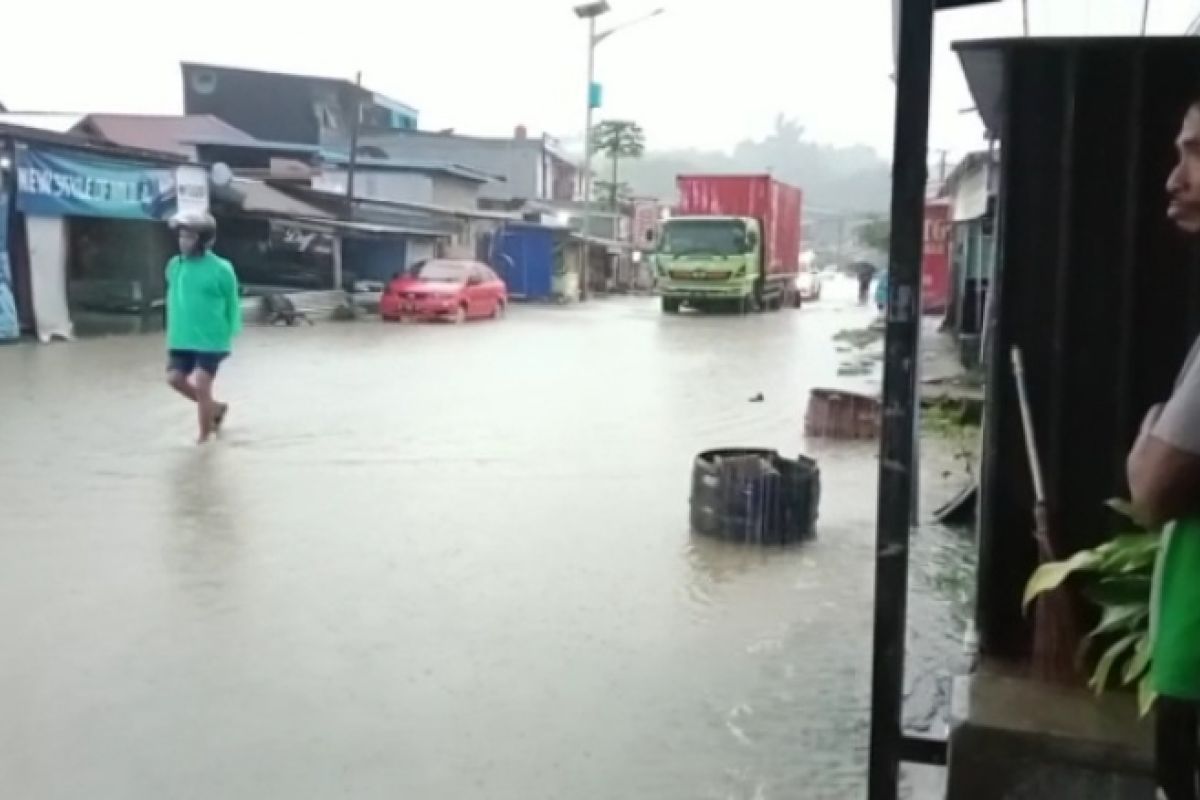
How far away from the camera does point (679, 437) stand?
11.3 m

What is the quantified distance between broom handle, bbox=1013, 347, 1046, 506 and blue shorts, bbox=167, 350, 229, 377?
7565mm

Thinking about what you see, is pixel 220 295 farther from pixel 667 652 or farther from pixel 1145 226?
pixel 1145 226

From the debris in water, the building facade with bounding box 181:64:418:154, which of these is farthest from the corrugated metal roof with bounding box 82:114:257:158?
the debris in water

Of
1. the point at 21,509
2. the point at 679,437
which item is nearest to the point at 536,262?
the point at 679,437

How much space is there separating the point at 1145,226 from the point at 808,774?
185 cm

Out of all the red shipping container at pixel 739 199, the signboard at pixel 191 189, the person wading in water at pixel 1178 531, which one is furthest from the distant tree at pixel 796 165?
the person wading in water at pixel 1178 531

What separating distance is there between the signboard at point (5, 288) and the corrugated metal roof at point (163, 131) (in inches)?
643

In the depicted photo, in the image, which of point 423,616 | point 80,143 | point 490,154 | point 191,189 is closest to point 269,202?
point 191,189

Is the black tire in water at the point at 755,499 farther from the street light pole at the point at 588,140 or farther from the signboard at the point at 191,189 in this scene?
the street light pole at the point at 588,140

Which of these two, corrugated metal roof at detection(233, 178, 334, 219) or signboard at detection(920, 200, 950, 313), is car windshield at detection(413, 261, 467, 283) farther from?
signboard at detection(920, 200, 950, 313)

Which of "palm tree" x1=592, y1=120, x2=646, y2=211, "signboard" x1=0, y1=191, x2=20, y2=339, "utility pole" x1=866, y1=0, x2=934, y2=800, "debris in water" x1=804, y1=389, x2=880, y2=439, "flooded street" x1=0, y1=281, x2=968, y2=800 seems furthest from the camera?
"palm tree" x1=592, y1=120, x2=646, y2=211

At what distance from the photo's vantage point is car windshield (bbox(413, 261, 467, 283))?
97.4ft

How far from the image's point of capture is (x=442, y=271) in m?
30.1

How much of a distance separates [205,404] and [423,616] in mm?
5212
